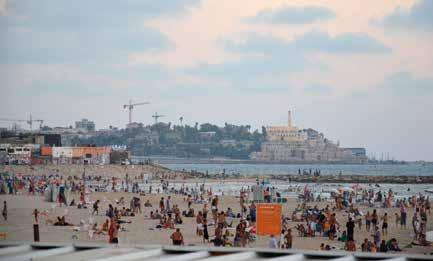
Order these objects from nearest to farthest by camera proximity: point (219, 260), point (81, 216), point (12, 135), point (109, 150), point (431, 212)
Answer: point (219, 260) < point (81, 216) < point (431, 212) < point (109, 150) < point (12, 135)

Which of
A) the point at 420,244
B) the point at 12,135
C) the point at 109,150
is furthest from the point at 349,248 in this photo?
the point at 12,135

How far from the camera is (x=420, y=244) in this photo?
21.0 m

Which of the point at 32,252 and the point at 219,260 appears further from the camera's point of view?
the point at 32,252

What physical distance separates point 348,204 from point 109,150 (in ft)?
194

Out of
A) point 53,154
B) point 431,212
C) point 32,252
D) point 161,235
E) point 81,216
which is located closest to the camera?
point 32,252

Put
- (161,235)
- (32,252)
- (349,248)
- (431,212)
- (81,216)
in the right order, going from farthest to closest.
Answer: (431,212)
(81,216)
(161,235)
(349,248)
(32,252)

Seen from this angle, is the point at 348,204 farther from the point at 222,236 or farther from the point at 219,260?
the point at 219,260

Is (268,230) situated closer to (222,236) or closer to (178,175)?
(222,236)

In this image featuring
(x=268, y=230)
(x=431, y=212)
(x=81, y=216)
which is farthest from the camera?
(x=431, y=212)

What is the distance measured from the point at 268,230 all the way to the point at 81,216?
13245mm

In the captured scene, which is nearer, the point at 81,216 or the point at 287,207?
the point at 81,216

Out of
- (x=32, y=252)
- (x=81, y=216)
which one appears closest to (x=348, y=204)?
(x=81, y=216)

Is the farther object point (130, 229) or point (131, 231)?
point (130, 229)

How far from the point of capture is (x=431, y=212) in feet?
112
